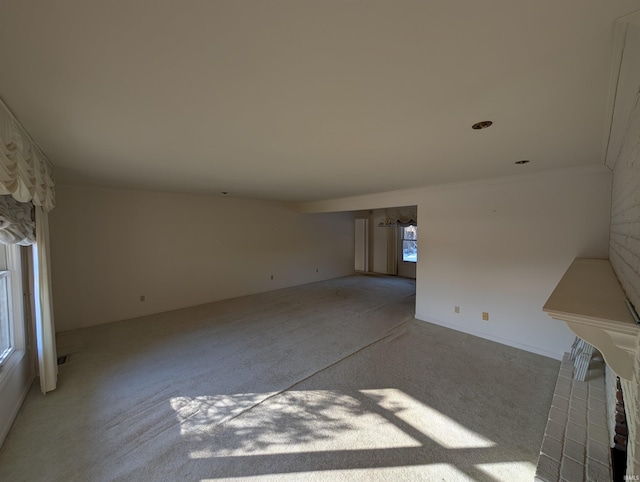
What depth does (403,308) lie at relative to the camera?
4758mm

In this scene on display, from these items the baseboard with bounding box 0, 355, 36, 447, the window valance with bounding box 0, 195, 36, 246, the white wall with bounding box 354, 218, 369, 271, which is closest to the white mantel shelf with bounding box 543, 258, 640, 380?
the window valance with bounding box 0, 195, 36, 246

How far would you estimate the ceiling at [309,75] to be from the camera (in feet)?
2.55

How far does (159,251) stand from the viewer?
181 inches

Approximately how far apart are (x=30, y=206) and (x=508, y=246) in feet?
16.5

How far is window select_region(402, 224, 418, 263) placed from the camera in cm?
823

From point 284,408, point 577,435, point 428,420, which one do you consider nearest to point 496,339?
point 577,435

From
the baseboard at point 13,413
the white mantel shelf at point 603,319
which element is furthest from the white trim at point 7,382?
the white mantel shelf at point 603,319

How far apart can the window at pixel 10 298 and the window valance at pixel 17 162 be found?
794 millimetres

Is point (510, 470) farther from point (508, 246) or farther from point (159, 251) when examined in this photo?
point (159, 251)

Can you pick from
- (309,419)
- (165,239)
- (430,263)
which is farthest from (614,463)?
(165,239)

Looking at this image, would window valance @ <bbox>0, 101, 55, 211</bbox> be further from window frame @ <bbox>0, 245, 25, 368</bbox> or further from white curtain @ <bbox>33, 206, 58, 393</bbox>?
window frame @ <bbox>0, 245, 25, 368</bbox>

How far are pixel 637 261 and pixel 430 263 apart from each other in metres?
3.10

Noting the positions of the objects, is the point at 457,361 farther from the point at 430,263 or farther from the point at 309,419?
the point at 309,419

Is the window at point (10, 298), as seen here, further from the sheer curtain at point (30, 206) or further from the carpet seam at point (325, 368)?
the carpet seam at point (325, 368)
